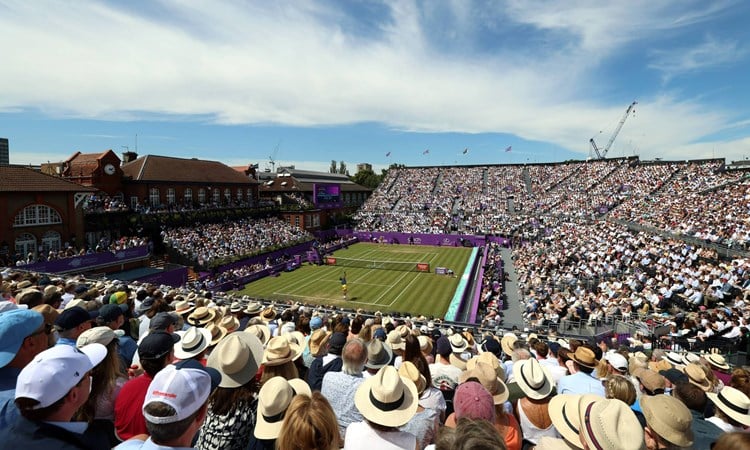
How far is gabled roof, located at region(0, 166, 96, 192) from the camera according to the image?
82.8ft

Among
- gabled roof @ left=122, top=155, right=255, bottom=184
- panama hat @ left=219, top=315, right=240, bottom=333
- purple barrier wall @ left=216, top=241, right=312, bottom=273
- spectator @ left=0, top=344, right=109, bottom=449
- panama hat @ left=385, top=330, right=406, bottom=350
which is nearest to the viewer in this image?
spectator @ left=0, top=344, right=109, bottom=449

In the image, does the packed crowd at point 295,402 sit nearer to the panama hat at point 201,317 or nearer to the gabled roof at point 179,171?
the panama hat at point 201,317

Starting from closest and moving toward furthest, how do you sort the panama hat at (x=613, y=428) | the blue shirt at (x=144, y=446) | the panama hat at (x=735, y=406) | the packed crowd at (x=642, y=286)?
the blue shirt at (x=144, y=446)
the panama hat at (x=613, y=428)
the panama hat at (x=735, y=406)
the packed crowd at (x=642, y=286)

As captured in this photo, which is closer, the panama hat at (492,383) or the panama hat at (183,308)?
the panama hat at (492,383)

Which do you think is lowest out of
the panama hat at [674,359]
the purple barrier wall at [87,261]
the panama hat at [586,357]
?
the purple barrier wall at [87,261]

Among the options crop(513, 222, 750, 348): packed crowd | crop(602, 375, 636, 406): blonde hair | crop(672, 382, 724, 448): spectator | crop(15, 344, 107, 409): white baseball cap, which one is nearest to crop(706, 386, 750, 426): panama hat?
crop(672, 382, 724, 448): spectator

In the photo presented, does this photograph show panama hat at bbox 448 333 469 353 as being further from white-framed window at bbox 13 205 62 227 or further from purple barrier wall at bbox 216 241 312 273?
white-framed window at bbox 13 205 62 227

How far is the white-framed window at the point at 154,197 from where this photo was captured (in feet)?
127

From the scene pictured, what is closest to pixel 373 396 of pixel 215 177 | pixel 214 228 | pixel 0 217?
pixel 0 217

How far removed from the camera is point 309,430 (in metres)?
2.69

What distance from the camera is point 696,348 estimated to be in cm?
1268

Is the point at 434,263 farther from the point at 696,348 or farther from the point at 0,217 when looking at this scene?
the point at 0,217

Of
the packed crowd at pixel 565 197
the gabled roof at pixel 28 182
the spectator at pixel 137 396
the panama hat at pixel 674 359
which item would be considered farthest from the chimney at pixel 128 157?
the panama hat at pixel 674 359

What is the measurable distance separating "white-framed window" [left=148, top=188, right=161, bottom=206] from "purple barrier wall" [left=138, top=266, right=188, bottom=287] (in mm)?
11779
